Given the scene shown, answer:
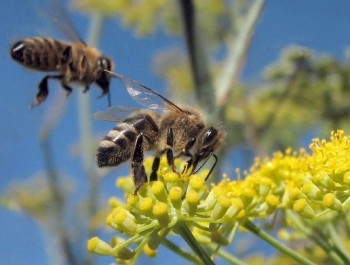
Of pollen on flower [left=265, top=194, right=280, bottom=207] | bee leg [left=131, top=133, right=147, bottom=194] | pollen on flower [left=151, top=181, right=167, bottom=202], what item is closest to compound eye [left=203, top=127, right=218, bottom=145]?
bee leg [left=131, top=133, right=147, bottom=194]

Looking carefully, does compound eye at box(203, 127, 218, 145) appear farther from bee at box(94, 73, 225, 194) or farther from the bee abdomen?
the bee abdomen

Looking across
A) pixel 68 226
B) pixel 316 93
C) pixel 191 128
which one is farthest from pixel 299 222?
Result: pixel 68 226

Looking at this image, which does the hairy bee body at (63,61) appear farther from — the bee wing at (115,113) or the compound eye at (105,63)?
the bee wing at (115,113)

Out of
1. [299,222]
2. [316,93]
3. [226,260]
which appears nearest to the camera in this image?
[226,260]

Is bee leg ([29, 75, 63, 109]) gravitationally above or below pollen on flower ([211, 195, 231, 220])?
above

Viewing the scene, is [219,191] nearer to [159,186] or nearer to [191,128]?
[159,186]

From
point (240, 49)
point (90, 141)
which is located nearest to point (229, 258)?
point (240, 49)

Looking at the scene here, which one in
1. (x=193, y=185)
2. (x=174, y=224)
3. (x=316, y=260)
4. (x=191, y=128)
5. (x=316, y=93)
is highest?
(x=316, y=93)
